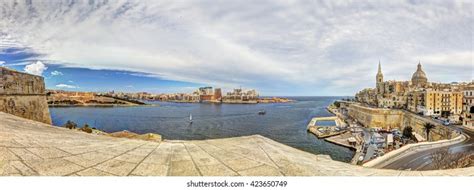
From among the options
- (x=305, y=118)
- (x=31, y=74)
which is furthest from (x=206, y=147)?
(x=305, y=118)

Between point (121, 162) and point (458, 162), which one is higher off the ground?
point (121, 162)

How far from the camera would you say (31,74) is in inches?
108

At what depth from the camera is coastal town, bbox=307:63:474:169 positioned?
10.8 ft

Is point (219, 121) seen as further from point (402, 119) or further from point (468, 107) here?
point (468, 107)

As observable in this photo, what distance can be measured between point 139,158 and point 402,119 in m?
5.49

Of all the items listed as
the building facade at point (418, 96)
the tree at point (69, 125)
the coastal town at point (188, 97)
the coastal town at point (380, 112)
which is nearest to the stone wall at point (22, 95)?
the coastal town at point (380, 112)

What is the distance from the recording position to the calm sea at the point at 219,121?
454 centimetres

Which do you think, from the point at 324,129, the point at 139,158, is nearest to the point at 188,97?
the point at 139,158

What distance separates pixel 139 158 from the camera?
1.43 metres

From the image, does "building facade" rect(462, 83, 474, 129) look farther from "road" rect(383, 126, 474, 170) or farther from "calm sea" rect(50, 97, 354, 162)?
"calm sea" rect(50, 97, 354, 162)

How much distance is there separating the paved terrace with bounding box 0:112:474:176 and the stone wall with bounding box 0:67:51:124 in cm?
102

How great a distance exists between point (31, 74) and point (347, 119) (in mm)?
6255
